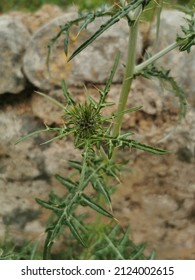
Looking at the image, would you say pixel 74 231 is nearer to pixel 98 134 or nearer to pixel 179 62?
pixel 98 134

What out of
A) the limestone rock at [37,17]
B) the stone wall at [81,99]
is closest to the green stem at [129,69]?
the stone wall at [81,99]

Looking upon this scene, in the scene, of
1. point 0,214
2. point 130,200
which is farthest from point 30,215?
point 130,200

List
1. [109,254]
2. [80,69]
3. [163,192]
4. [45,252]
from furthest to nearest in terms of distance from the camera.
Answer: [163,192], [80,69], [109,254], [45,252]

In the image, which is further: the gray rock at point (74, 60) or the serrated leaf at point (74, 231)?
the gray rock at point (74, 60)

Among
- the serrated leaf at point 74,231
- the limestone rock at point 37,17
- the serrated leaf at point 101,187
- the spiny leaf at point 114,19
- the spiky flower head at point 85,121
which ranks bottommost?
the serrated leaf at point 74,231

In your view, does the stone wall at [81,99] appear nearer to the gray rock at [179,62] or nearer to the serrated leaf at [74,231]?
the gray rock at [179,62]

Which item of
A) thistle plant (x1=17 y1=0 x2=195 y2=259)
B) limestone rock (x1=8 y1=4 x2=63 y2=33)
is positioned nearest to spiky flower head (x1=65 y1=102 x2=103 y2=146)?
thistle plant (x1=17 y1=0 x2=195 y2=259)
